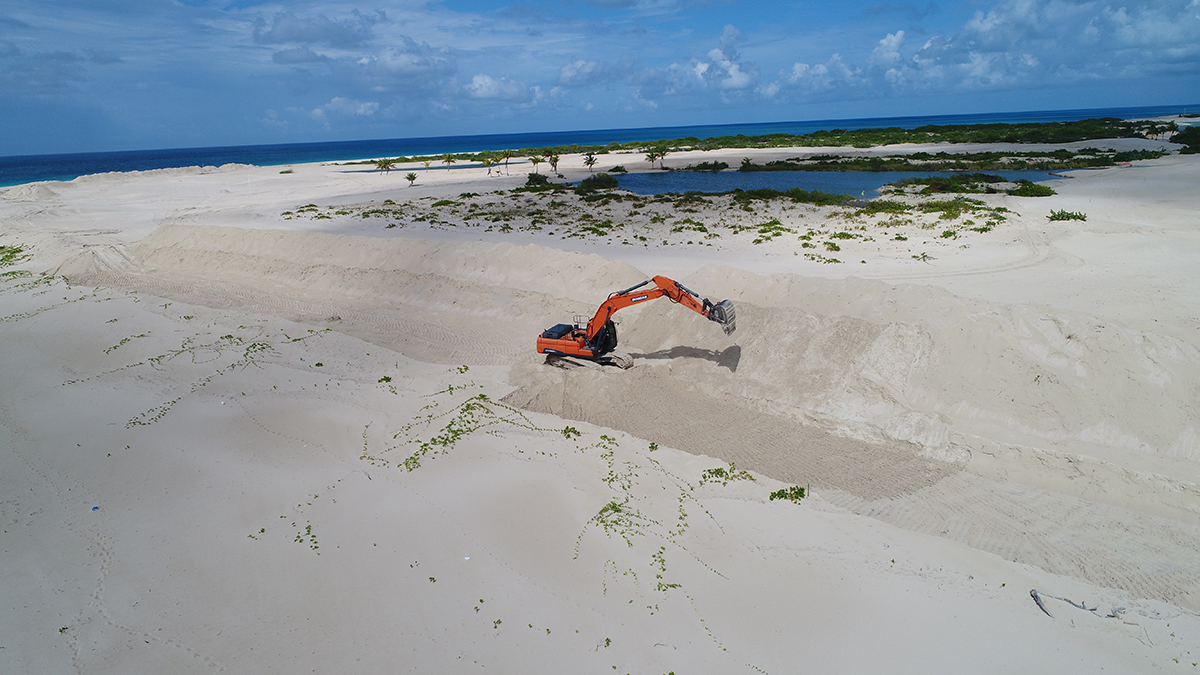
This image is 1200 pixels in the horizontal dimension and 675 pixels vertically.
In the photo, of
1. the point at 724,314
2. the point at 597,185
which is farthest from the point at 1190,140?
the point at 724,314

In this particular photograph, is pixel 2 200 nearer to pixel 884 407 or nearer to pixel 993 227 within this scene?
pixel 884 407

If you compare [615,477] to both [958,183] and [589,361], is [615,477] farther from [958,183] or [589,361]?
[958,183]

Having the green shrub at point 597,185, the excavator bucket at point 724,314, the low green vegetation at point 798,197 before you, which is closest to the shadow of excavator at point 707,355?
the excavator bucket at point 724,314

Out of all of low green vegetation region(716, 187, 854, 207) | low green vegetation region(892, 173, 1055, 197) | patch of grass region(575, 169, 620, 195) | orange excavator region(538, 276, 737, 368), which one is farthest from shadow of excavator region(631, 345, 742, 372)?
patch of grass region(575, 169, 620, 195)

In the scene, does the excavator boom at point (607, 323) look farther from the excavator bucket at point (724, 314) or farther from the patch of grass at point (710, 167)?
the patch of grass at point (710, 167)

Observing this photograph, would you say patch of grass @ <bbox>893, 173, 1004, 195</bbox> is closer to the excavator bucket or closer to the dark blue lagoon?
the dark blue lagoon

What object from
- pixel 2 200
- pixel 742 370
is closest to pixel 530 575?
pixel 742 370
